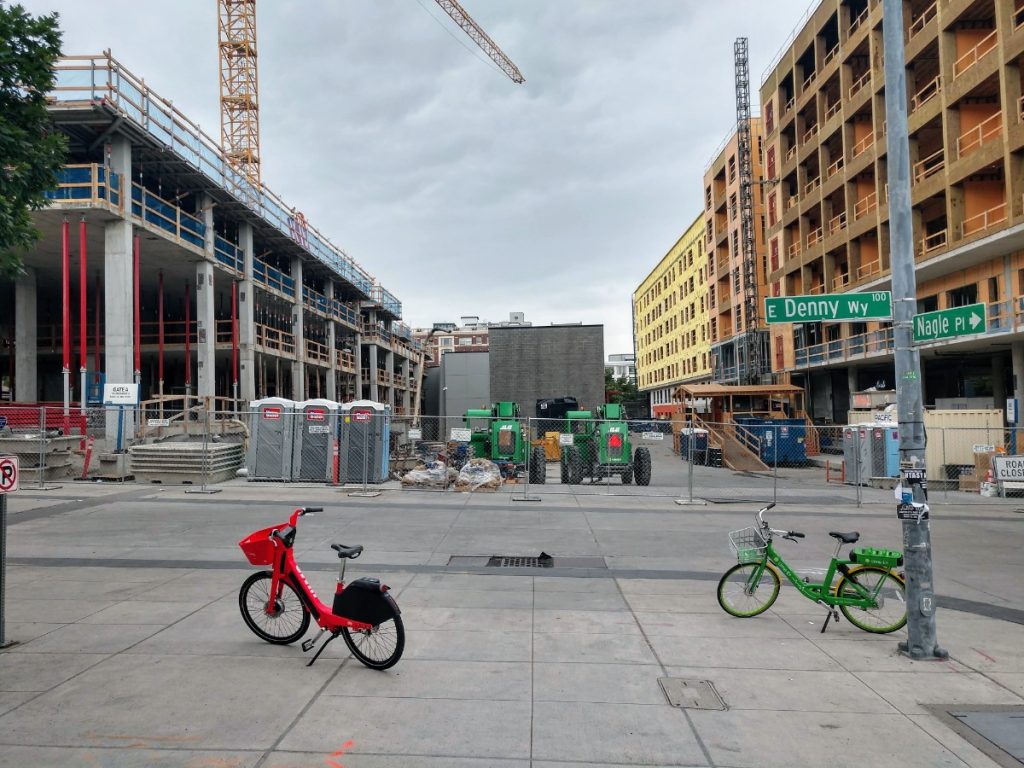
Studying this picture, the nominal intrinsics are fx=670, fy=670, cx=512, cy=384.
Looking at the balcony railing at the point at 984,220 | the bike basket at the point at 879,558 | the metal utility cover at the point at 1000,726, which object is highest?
the balcony railing at the point at 984,220

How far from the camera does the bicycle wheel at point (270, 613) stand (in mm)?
5617

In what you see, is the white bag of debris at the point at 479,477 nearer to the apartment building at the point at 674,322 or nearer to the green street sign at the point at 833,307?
the green street sign at the point at 833,307

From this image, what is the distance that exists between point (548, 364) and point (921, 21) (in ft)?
72.3

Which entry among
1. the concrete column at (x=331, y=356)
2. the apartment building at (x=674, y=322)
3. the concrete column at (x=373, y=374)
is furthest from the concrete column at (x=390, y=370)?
the apartment building at (x=674, y=322)

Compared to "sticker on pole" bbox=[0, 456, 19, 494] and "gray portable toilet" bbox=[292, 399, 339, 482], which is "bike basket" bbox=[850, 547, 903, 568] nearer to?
"sticker on pole" bbox=[0, 456, 19, 494]

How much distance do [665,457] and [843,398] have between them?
→ 14.4 m

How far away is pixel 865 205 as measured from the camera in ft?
112

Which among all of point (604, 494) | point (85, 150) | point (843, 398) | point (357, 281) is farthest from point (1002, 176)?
point (357, 281)

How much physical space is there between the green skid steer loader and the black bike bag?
1299cm

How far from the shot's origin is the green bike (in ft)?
20.0

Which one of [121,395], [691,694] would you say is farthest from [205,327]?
[691,694]

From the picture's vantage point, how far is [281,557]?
539cm

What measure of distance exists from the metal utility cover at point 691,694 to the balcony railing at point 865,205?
33.4 metres

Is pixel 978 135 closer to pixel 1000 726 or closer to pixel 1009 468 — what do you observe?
pixel 1009 468
